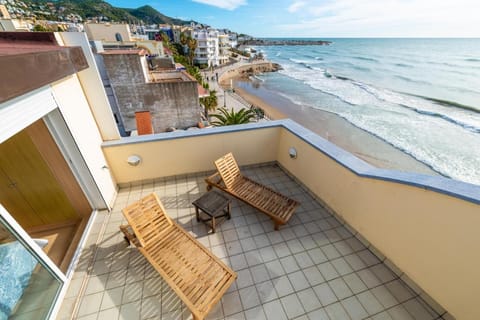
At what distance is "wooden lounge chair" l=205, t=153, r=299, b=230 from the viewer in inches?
158

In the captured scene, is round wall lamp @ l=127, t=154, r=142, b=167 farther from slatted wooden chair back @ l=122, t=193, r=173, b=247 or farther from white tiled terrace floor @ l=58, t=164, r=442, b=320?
slatted wooden chair back @ l=122, t=193, r=173, b=247

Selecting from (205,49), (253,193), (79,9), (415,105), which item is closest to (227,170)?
(253,193)

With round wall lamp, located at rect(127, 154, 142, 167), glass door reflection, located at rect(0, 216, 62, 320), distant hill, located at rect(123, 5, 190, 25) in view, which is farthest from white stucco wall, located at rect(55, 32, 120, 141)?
distant hill, located at rect(123, 5, 190, 25)

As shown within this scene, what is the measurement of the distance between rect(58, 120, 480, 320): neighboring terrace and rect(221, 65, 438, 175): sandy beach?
40.1 feet

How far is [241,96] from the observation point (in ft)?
116

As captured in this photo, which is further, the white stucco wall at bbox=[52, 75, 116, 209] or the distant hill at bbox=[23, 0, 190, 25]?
the distant hill at bbox=[23, 0, 190, 25]

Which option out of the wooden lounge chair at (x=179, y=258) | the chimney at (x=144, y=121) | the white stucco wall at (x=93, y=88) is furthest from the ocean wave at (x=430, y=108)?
the white stucco wall at (x=93, y=88)

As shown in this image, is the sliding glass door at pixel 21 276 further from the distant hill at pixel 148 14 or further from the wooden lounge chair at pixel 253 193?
the distant hill at pixel 148 14

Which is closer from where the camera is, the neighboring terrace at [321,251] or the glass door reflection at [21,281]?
the glass door reflection at [21,281]

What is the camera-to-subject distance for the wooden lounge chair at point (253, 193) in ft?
13.1

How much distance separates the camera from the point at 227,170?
4812mm

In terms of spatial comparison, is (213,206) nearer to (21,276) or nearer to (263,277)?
(263,277)

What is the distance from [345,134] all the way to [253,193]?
1709cm

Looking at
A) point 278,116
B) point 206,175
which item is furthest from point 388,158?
point 206,175
